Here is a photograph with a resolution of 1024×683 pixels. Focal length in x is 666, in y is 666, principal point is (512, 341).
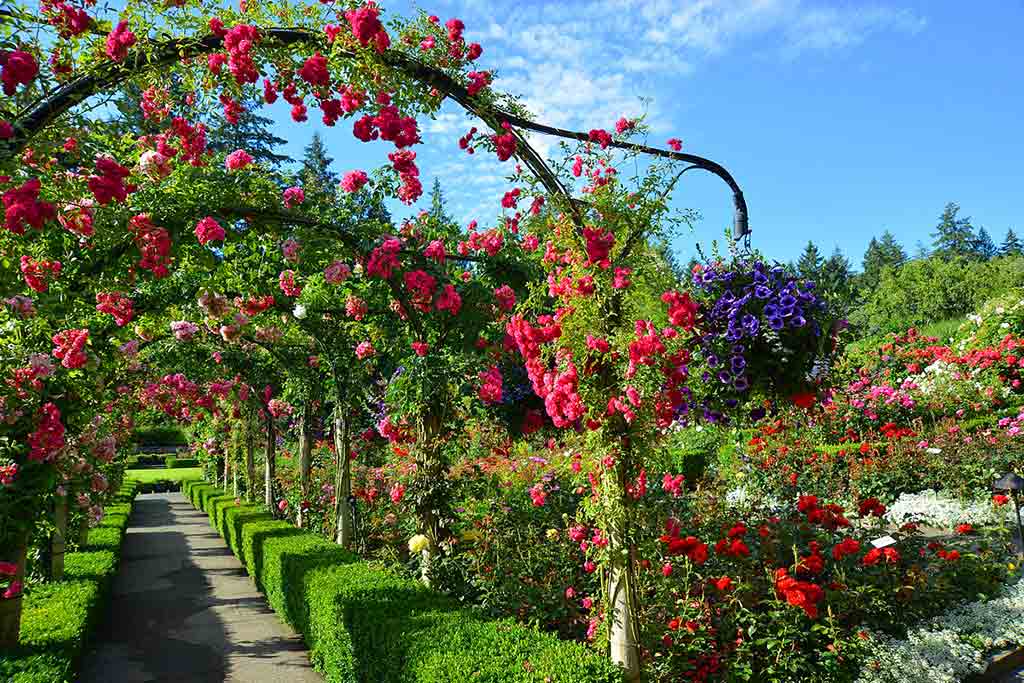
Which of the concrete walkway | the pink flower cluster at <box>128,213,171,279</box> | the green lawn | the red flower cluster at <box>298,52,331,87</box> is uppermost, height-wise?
the red flower cluster at <box>298,52,331,87</box>

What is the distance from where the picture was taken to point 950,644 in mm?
4102

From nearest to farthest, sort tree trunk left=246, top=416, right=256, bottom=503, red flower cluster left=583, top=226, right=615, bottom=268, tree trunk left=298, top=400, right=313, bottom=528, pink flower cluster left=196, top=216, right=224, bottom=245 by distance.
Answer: red flower cluster left=583, top=226, right=615, bottom=268
pink flower cluster left=196, top=216, right=224, bottom=245
tree trunk left=298, top=400, right=313, bottom=528
tree trunk left=246, top=416, right=256, bottom=503

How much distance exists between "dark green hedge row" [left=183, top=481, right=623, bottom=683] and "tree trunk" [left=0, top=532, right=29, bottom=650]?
2.02 m

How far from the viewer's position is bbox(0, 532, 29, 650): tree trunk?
15.8 feet

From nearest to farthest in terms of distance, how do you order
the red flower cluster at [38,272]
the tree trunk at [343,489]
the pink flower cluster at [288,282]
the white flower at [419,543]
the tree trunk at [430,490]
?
the red flower cluster at [38,272] → the white flower at [419,543] → the tree trunk at [430,490] → the pink flower cluster at [288,282] → the tree trunk at [343,489]

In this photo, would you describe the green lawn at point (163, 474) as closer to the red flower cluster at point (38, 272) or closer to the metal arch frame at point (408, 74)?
the red flower cluster at point (38, 272)

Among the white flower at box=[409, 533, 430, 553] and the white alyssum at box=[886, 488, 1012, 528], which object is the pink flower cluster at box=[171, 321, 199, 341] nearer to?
the white flower at box=[409, 533, 430, 553]

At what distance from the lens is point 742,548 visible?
412 cm

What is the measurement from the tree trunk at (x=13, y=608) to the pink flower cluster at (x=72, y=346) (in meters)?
1.44

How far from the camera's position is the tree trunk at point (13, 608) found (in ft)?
15.8

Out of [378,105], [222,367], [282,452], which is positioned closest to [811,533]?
[378,105]

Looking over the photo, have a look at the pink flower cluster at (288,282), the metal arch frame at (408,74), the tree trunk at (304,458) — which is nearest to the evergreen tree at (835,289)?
the metal arch frame at (408,74)

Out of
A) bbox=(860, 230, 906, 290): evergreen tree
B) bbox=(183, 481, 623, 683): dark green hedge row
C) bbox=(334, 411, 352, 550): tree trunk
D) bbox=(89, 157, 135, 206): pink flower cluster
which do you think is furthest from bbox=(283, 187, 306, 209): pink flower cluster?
bbox=(860, 230, 906, 290): evergreen tree

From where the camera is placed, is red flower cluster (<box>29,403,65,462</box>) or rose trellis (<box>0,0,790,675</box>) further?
red flower cluster (<box>29,403,65,462</box>)
